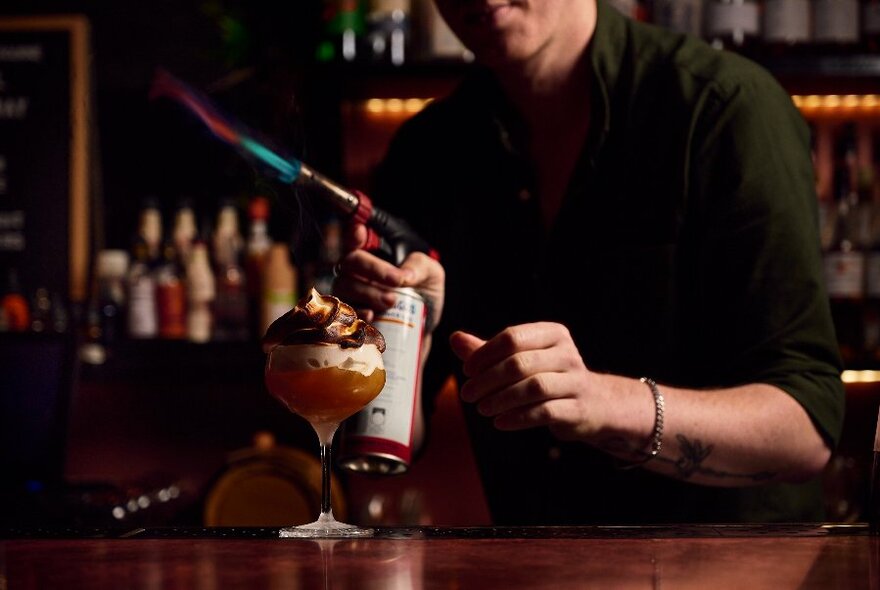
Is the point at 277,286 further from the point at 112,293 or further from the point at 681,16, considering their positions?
the point at 681,16

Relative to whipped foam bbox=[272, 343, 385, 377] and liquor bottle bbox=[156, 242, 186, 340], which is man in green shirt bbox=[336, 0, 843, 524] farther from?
liquor bottle bbox=[156, 242, 186, 340]

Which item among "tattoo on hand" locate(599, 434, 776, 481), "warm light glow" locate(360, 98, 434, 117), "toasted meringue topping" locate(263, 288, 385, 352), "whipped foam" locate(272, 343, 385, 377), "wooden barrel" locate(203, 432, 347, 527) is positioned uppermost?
"warm light glow" locate(360, 98, 434, 117)

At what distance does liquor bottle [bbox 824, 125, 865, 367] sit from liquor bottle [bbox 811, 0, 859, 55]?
222mm

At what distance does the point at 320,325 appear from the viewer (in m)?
1.09

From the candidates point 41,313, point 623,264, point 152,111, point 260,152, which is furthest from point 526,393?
point 152,111

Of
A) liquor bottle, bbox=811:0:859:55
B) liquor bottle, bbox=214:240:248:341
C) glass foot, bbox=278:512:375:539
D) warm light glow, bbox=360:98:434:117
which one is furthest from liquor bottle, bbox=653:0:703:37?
glass foot, bbox=278:512:375:539

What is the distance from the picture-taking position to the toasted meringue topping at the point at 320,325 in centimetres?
109

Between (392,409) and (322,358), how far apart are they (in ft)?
0.47

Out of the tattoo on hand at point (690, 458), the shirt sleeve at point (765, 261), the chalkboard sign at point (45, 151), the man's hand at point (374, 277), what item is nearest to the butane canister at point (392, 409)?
the man's hand at point (374, 277)

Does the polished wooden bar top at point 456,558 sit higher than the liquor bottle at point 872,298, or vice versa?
the liquor bottle at point 872,298

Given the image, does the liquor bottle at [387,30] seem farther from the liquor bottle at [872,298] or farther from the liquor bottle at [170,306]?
the liquor bottle at [872,298]

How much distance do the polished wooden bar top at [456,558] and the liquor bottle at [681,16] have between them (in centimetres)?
186

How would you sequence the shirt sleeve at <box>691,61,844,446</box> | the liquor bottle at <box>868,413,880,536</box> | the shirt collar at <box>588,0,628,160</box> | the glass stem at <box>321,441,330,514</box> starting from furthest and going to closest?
the shirt collar at <box>588,0,628,160</box>
the shirt sleeve at <box>691,61,844,446</box>
the glass stem at <box>321,441,330,514</box>
the liquor bottle at <box>868,413,880,536</box>

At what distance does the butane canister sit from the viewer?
1.20m
